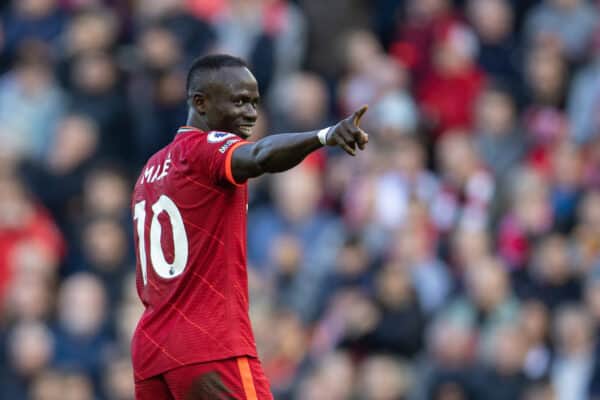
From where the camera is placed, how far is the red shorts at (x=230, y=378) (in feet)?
20.6

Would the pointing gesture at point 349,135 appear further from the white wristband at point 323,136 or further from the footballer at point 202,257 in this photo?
the footballer at point 202,257

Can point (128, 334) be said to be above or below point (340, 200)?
below

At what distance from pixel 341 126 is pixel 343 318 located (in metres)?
5.60

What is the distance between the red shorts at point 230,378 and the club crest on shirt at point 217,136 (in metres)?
0.95

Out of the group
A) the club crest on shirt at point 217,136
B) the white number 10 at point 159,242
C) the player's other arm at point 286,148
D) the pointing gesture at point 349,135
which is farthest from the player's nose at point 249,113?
the pointing gesture at point 349,135

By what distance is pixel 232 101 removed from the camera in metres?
6.43

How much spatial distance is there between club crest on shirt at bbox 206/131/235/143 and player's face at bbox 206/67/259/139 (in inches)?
5.5

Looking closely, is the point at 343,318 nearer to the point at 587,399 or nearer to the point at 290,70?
the point at 587,399

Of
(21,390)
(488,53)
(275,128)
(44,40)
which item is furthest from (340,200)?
(44,40)

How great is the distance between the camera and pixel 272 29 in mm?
14164

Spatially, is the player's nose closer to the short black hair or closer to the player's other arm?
the short black hair

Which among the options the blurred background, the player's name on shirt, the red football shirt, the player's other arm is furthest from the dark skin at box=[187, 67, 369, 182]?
the blurred background

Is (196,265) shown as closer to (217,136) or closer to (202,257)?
(202,257)

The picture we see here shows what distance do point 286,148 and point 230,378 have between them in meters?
1.07
